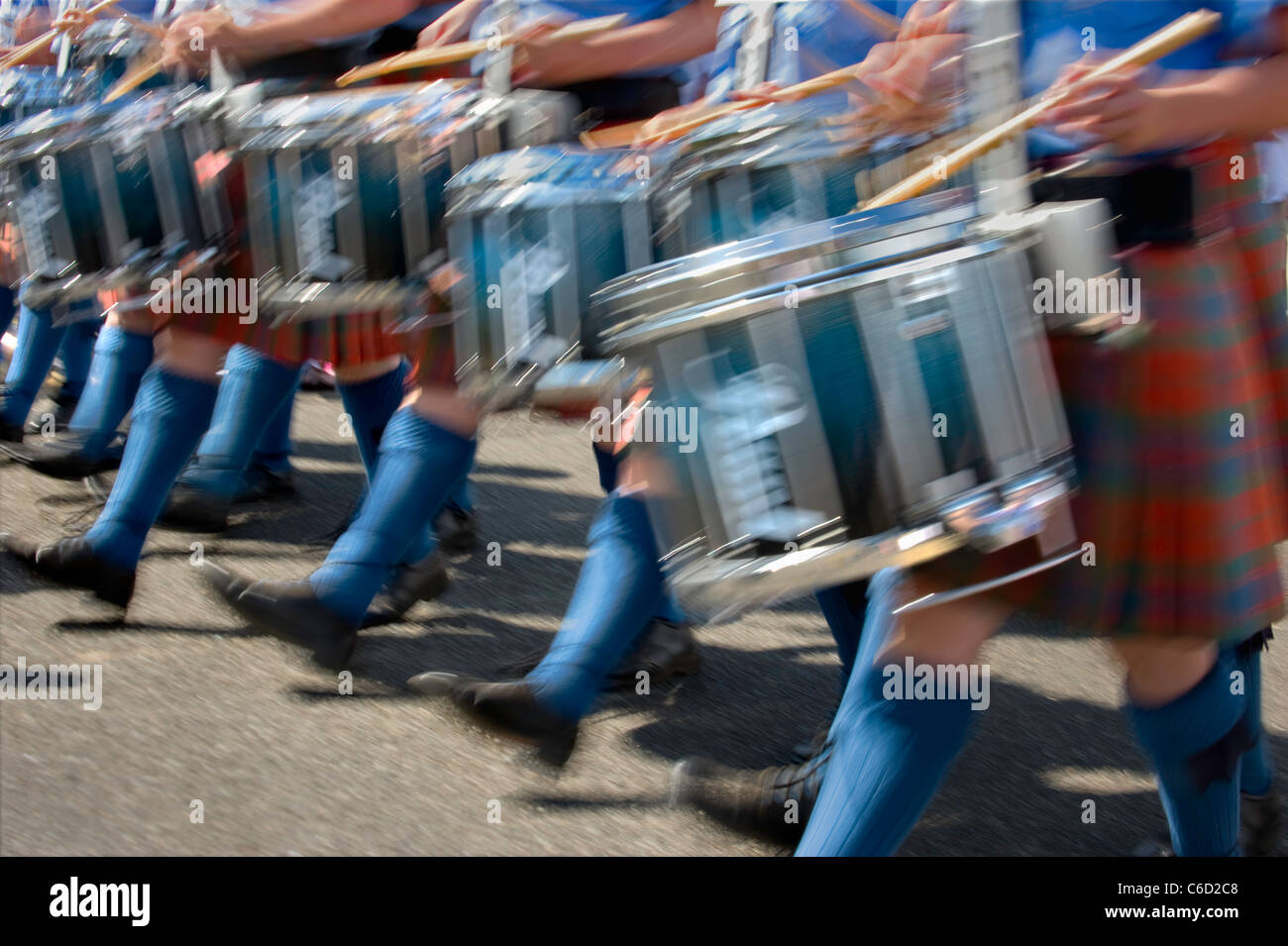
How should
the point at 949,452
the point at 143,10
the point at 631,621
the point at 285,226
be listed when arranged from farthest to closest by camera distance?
the point at 143,10, the point at 285,226, the point at 631,621, the point at 949,452

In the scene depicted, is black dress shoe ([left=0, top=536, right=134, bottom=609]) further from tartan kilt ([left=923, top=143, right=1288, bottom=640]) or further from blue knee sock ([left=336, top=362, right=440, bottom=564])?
tartan kilt ([left=923, top=143, right=1288, bottom=640])

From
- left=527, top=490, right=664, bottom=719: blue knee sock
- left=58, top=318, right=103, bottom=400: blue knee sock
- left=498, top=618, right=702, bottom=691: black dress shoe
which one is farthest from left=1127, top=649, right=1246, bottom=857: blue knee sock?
left=58, top=318, right=103, bottom=400: blue knee sock

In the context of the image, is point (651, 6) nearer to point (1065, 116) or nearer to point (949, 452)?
point (1065, 116)

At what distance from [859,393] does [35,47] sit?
3.56 meters

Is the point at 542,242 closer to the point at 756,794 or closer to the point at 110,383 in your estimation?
the point at 756,794

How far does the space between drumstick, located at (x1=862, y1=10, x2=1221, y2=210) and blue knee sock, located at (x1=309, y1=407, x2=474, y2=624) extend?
1228 mm

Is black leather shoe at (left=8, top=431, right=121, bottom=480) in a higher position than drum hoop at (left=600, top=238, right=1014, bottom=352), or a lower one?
lower

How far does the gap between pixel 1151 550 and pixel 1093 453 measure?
134mm

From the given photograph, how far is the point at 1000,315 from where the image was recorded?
158cm

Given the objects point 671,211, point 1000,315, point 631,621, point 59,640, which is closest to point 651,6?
point 671,211

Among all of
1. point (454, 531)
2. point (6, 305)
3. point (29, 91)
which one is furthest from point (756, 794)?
point (6, 305)

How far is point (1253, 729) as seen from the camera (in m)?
2.05

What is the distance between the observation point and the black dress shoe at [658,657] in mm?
2898

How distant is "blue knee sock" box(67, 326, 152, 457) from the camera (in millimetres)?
3719
